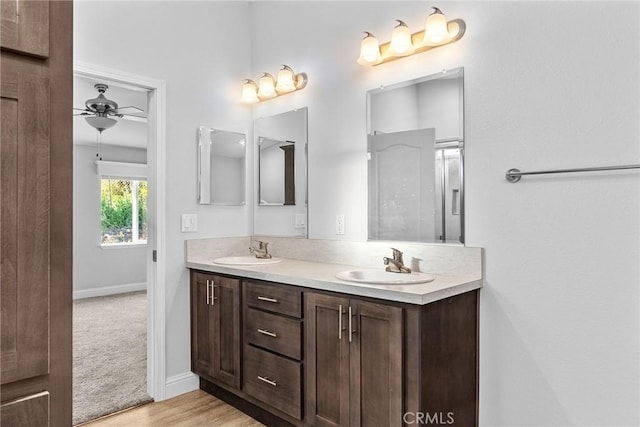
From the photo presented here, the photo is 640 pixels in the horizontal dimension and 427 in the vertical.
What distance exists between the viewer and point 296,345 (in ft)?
6.79

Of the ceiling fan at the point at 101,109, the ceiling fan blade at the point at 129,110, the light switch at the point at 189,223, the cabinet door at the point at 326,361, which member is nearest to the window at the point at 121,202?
the ceiling fan blade at the point at 129,110

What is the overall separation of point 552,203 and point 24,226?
6.14 feet

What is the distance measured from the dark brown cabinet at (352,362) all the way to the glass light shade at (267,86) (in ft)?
5.28

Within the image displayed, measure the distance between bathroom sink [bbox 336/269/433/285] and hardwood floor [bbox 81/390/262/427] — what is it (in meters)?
1.05

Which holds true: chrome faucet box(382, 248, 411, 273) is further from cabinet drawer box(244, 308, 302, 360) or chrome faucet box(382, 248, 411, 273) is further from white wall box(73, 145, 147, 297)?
white wall box(73, 145, 147, 297)

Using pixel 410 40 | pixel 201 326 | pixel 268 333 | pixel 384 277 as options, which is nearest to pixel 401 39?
pixel 410 40

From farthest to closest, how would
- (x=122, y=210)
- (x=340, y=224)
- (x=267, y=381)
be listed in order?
(x=122, y=210), (x=340, y=224), (x=267, y=381)

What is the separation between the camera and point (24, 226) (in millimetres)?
839

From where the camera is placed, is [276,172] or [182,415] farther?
[276,172]

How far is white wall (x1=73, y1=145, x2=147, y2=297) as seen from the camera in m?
6.01

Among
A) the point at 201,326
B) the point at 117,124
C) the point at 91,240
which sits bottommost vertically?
the point at 201,326

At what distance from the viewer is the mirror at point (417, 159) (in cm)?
208

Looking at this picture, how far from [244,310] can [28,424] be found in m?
1.57

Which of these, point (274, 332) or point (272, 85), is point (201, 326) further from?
point (272, 85)
